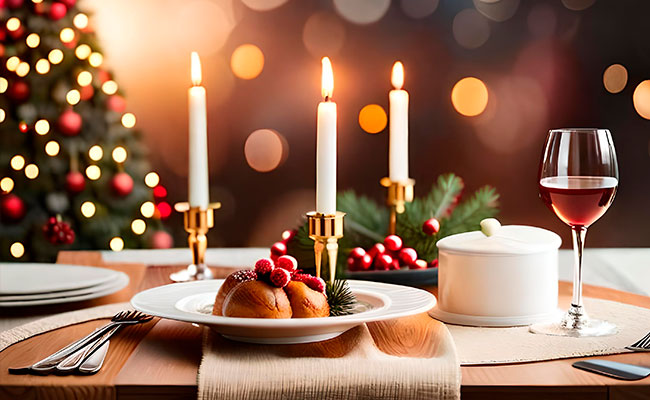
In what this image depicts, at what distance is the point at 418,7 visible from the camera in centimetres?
253

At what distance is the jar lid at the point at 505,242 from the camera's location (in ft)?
3.21

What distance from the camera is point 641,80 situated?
100 inches

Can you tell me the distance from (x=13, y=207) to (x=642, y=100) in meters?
1.99

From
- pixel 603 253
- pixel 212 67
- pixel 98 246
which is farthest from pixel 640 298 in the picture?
pixel 98 246

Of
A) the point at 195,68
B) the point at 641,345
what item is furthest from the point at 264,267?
the point at 195,68

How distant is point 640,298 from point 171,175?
1.71 metres

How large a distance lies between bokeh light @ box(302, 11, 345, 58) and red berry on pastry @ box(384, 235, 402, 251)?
1307 mm

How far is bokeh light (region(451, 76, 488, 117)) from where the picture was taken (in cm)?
257

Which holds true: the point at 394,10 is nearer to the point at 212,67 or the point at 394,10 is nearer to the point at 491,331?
the point at 212,67

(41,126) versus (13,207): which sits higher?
(41,126)

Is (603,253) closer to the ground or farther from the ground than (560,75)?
closer to the ground

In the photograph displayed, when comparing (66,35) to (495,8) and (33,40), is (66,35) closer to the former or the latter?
(33,40)

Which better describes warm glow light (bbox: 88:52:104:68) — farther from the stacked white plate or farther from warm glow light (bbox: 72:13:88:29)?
the stacked white plate

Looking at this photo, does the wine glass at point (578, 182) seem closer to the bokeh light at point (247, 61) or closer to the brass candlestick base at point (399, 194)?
the brass candlestick base at point (399, 194)
